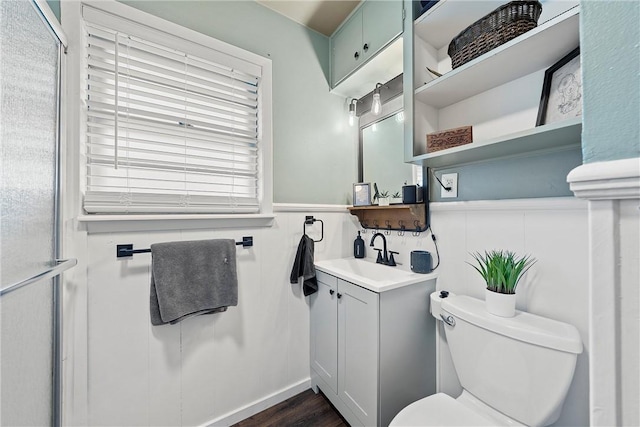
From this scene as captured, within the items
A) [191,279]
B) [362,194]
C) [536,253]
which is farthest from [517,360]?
[191,279]

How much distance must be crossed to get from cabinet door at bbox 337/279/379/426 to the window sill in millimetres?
634

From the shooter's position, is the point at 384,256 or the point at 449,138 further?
the point at 384,256

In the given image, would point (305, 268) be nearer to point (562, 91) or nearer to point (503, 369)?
point (503, 369)

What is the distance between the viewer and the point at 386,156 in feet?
5.77

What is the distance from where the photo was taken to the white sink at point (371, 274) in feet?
3.93

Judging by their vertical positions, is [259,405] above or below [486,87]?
below

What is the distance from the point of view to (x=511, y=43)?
898 millimetres

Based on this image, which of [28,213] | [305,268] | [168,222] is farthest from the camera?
[305,268]

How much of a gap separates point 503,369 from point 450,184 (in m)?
0.84

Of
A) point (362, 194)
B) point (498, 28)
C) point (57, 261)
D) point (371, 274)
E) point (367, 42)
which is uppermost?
point (367, 42)

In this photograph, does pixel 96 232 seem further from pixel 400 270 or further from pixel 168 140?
pixel 400 270

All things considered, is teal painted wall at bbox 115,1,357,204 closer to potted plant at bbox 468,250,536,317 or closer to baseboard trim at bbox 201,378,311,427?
potted plant at bbox 468,250,536,317

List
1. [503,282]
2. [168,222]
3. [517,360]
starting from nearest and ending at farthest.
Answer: [517,360]
[503,282]
[168,222]

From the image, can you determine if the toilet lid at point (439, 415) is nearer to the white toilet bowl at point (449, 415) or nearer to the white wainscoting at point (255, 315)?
the white toilet bowl at point (449, 415)
